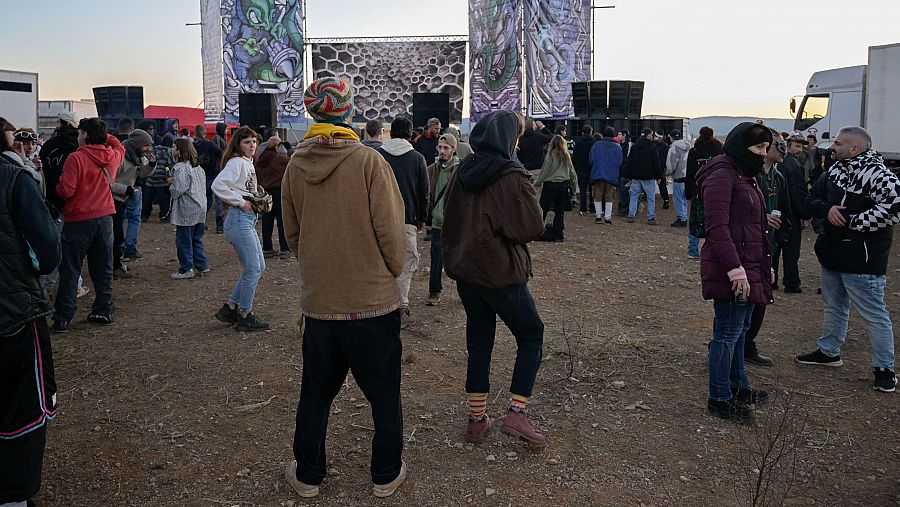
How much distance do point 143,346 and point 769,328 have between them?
509 centimetres

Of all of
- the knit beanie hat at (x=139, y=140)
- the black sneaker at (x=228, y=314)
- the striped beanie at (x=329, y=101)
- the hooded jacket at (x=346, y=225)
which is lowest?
the black sneaker at (x=228, y=314)

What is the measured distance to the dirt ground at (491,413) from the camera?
3.51 metres

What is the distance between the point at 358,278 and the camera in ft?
10.2

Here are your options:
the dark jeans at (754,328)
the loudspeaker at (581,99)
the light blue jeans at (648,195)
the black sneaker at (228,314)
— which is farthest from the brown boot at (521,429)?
the loudspeaker at (581,99)

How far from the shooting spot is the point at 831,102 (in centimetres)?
1636

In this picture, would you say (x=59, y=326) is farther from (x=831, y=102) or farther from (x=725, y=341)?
(x=831, y=102)

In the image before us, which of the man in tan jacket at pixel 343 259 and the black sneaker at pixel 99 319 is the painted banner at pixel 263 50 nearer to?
the black sneaker at pixel 99 319

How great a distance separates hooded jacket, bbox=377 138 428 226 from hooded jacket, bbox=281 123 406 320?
239 centimetres

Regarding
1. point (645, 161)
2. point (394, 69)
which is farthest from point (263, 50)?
point (645, 161)

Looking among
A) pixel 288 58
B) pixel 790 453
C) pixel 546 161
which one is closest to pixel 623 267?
pixel 546 161

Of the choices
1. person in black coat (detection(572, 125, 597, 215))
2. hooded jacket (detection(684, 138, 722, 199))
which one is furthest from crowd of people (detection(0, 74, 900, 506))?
person in black coat (detection(572, 125, 597, 215))

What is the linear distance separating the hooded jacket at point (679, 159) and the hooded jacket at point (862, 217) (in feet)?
24.8

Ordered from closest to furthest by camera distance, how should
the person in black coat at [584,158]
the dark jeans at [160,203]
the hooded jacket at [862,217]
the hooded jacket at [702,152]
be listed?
the hooded jacket at [862,217] < the hooded jacket at [702,152] < the dark jeans at [160,203] < the person in black coat at [584,158]

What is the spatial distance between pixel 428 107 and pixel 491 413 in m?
12.2
